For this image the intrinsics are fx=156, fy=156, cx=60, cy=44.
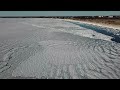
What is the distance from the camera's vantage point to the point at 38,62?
207 inches

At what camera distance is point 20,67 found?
475 centimetres

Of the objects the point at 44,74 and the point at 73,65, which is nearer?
the point at 44,74
